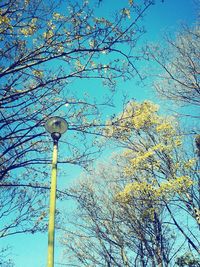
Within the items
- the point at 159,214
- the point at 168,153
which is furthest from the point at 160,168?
the point at 159,214

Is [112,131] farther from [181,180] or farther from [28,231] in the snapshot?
[28,231]

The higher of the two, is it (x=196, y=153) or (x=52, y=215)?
(x=196, y=153)

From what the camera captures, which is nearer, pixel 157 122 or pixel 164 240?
pixel 157 122

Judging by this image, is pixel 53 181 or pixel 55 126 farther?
pixel 55 126

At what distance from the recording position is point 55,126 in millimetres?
5055

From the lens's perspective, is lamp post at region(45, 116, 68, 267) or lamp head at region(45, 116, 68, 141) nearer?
lamp post at region(45, 116, 68, 267)

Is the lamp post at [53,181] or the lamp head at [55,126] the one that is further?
the lamp head at [55,126]

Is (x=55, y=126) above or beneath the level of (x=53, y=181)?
above

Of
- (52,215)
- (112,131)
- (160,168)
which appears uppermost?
(160,168)

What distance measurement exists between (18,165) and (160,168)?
5.77 m

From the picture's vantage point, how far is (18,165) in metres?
7.54

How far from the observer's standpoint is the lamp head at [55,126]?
5.05 meters

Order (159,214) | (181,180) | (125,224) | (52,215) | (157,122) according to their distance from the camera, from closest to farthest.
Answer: (52,215) < (181,180) < (157,122) < (159,214) < (125,224)

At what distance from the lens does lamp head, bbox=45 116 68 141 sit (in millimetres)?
5051
